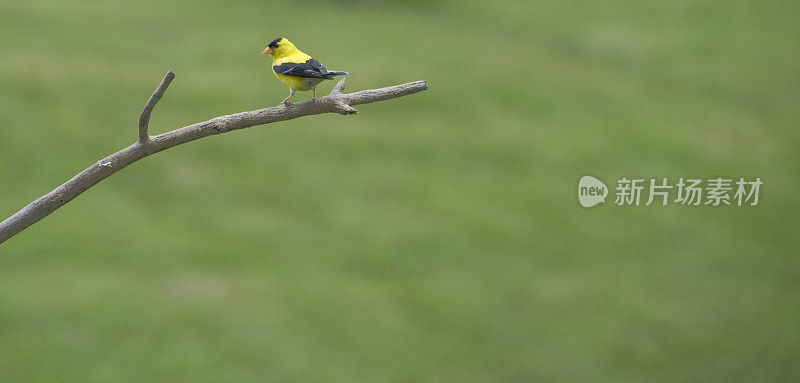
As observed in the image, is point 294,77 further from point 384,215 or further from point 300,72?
point 384,215

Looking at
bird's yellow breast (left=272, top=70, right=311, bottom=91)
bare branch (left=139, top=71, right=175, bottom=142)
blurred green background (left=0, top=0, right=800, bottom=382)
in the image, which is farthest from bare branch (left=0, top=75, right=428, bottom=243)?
blurred green background (left=0, top=0, right=800, bottom=382)

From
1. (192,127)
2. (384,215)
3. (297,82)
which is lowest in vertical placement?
(192,127)

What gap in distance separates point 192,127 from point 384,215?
6.97 metres

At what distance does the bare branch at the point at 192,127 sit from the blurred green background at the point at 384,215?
16.7ft

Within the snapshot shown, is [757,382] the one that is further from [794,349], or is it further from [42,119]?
[42,119]

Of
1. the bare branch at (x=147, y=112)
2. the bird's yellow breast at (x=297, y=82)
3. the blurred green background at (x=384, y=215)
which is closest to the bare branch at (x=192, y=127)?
the bare branch at (x=147, y=112)

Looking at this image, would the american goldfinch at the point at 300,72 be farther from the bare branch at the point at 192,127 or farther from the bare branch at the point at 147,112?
the bare branch at the point at 147,112

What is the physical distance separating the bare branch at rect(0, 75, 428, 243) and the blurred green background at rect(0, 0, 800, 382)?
5.08m

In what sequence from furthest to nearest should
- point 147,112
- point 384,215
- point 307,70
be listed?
point 384,215 → point 307,70 → point 147,112

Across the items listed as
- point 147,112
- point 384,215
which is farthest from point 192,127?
point 384,215

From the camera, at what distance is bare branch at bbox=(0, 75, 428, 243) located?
9.29ft

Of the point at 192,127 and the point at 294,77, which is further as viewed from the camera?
the point at 294,77

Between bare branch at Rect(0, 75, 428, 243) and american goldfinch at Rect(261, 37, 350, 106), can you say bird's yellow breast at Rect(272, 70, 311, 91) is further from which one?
bare branch at Rect(0, 75, 428, 243)

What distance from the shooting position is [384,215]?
32.3 ft
